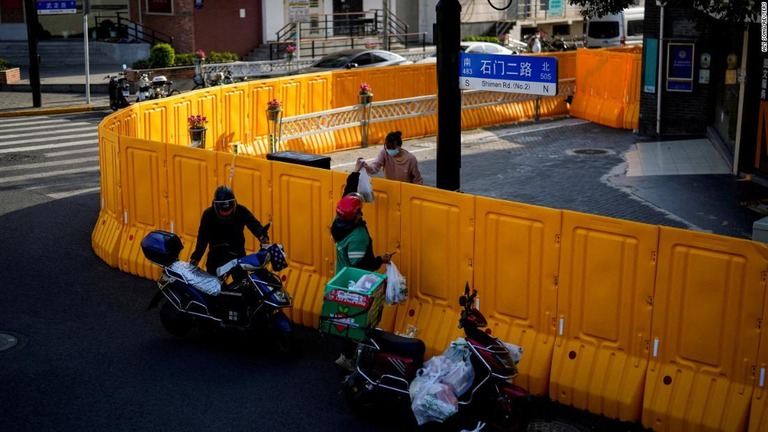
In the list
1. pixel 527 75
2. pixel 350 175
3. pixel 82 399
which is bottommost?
pixel 82 399

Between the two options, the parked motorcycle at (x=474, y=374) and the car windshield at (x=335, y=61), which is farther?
the car windshield at (x=335, y=61)

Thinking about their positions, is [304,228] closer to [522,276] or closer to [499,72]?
[522,276]

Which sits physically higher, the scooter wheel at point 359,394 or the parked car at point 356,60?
the parked car at point 356,60

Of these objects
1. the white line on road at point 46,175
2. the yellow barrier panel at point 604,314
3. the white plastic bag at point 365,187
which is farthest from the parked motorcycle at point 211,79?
the yellow barrier panel at point 604,314

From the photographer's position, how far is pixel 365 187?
10.3 meters

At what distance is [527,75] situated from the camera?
12508 mm

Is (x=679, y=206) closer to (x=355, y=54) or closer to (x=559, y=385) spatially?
(x=559, y=385)

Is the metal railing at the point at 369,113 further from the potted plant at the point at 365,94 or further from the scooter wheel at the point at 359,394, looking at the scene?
the scooter wheel at the point at 359,394

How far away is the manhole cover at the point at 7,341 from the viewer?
10375 millimetres

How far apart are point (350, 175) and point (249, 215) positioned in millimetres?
1137

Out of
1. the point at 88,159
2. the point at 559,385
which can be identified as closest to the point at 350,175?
the point at 559,385

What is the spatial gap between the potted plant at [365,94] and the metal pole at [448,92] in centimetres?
1058

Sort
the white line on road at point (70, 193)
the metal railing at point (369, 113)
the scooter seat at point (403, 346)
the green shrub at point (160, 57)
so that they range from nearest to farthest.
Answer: the scooter seat at point (403, 346) < the white line on road at point (70, 193) < the metal railing at point (369, 113) < the green shrub at point (160, 57)

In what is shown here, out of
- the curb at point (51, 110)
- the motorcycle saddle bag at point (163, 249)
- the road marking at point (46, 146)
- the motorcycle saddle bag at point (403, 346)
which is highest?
the motorcycle saddle bag at point (163, 249)
